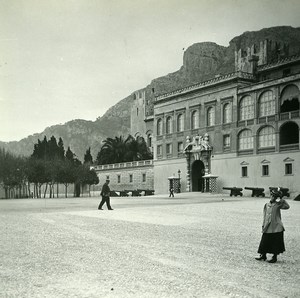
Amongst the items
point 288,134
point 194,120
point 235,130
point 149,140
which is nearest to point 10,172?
point 194,120

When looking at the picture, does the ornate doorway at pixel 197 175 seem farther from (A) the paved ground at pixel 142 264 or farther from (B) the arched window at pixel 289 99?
(A) the paved ground at pixel 142 264

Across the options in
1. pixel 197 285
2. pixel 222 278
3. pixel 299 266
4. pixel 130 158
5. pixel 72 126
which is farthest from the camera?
pixel 72 126

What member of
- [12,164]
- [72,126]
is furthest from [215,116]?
[72,126]

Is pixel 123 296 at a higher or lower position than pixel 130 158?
lower

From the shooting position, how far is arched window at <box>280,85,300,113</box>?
1699 inches

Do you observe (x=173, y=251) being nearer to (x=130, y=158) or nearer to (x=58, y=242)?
(x=58, y=242)

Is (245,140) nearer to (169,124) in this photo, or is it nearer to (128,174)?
(169,124)

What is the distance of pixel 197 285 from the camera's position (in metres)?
6.94

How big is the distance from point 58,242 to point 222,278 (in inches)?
219

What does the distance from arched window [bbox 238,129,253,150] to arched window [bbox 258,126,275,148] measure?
123cm

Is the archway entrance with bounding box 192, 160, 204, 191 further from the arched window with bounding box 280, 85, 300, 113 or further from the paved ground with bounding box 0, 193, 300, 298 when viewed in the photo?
the paved ground with bounding box 0, 193, 300, 298

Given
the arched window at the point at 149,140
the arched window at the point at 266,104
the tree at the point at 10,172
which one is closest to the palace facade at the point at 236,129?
the arched window at the point at 266,104

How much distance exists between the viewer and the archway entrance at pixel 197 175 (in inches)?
2202

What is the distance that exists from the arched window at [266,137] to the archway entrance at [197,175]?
10619mm
